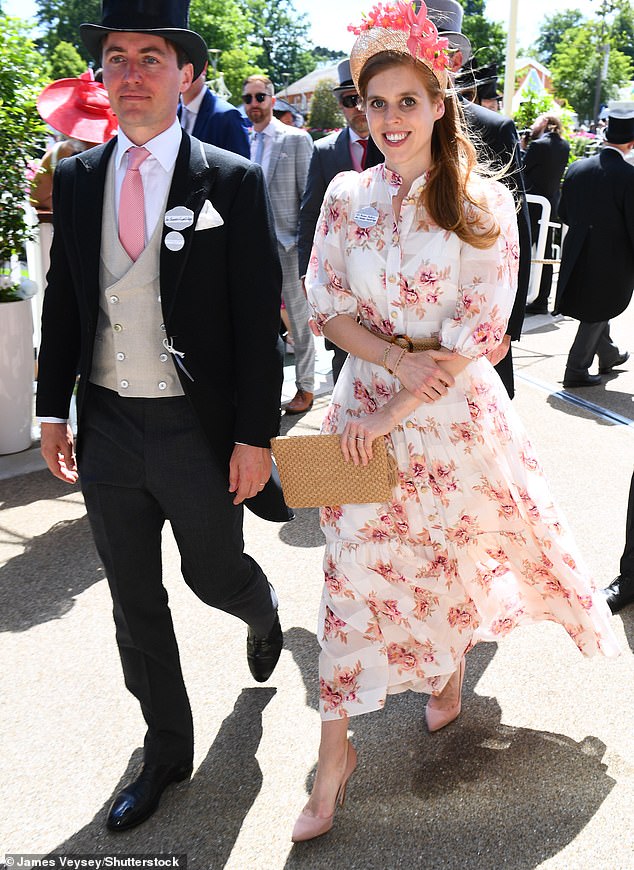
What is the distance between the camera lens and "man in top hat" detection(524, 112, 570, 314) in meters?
9.95

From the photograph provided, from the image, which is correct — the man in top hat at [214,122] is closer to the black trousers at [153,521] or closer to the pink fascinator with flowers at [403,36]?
the pink fascinator with flowers at [403,36]

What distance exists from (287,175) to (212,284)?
437cm

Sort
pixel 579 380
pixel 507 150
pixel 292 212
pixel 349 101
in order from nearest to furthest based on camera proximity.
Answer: pixel 507 150 → pixel 349 101 → pixel 292 212 → pixel 579 380

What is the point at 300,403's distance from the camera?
6.59m

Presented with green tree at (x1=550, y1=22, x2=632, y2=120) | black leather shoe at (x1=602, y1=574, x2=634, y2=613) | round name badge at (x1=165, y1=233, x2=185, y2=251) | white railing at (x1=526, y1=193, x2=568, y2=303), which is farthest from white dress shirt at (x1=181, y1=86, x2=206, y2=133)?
green tree at (x1=550, y1=22, x2=632, y2=120)

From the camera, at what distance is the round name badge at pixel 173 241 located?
2.44 metres

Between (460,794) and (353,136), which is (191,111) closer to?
(353,136)

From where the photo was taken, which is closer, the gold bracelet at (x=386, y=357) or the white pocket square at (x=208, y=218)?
the white pocket square at (x=208, y=218)

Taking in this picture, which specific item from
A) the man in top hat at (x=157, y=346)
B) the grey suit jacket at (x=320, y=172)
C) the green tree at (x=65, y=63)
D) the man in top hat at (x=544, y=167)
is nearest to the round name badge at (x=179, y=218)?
the man in top hat at (x=157, y=346)

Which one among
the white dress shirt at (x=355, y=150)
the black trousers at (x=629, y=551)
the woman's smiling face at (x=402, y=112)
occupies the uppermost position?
the woman's smiling face at (x=402, y=112)

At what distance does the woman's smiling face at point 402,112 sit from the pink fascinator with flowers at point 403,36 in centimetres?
5

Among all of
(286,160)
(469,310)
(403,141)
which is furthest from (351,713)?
(286,160)

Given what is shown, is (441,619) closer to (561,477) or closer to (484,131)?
(484,131)

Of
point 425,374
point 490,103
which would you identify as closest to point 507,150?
point 425,374
